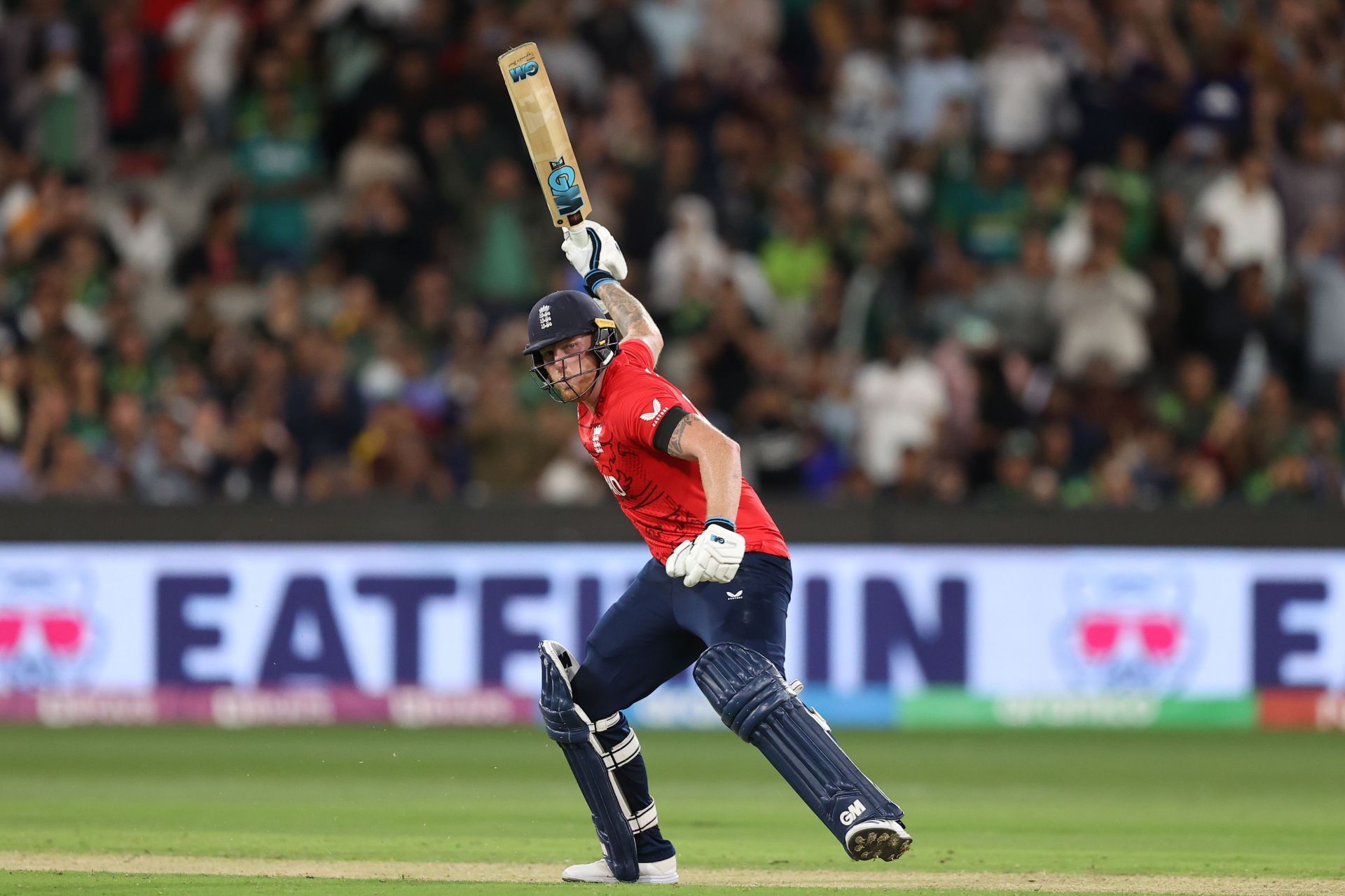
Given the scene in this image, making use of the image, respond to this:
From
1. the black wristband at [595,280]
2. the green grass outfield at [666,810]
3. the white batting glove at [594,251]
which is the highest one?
the white batting glove at [594,251]

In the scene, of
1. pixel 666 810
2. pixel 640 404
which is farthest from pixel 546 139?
pixel 666 810

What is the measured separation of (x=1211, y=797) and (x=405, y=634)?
228 inches

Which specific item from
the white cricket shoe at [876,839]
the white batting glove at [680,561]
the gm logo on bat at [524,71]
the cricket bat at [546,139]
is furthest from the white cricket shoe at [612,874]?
the gm logo on bat at [524,71]

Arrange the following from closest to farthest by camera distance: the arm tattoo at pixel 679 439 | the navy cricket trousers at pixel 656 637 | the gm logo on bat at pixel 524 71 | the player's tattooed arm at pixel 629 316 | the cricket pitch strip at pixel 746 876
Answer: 1. the arm tattoo at pixel 679 439
2. the navy cricket trousers at pixel 656 637
3. the cricket pitch strip at pixel 746 876
4. the player's tattooed arm at pixel 629 316
5. the gm logo on bat at pixel 524 71

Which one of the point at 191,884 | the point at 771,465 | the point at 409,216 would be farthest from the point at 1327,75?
the point at 191,884

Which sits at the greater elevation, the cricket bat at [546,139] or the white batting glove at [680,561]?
the cricket bat at [546,139]

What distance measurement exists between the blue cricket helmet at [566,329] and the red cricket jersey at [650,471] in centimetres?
8

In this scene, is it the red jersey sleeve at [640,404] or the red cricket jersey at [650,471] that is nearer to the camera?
the red jersey sleeve at [640,404]

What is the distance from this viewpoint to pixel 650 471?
757 cm

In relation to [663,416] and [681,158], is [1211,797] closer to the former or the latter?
[663,416]

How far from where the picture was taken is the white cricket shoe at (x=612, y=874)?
773 cm

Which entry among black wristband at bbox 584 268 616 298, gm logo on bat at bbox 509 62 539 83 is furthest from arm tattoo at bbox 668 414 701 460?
gm logo on bat at bbox 509 62 539 83

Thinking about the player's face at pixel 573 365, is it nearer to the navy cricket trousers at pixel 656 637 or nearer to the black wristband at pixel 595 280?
the navy cricket trousers at pixel 656 637

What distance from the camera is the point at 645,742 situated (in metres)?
14.2
